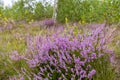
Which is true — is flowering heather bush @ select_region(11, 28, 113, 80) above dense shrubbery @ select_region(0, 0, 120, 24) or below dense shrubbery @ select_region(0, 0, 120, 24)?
above

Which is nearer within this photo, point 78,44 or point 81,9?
point 78,44

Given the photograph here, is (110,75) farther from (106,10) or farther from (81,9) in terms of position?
(81,9)

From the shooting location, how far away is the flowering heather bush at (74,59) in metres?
2.75

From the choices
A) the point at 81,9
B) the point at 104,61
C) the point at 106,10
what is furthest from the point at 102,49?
the point at 81,9

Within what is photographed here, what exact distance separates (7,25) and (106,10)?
10.6 feet

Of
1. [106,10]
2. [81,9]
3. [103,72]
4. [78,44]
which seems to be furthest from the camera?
[81,9]

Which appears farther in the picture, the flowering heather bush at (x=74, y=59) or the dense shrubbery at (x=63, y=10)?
the dense shrubbery at (x=63, y=10)

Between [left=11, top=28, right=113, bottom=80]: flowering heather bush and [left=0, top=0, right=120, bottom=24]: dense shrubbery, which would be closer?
[left=11, top=28, right=113, bottom=80]: flowering heather bush

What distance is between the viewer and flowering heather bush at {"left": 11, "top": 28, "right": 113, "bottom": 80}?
9.03 feet

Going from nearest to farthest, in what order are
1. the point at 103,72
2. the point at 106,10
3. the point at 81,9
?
1. the point at 103,72
2. the point at 106,10
3. the point at 81,9

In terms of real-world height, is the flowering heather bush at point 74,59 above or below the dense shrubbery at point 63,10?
above

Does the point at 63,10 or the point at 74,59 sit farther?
the point at 63,10

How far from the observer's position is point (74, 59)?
2.73 m

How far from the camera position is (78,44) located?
9.79 feet
